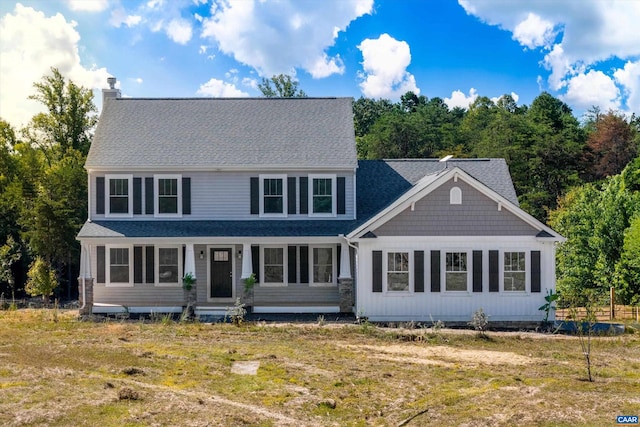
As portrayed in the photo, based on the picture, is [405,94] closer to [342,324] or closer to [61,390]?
[342,324]

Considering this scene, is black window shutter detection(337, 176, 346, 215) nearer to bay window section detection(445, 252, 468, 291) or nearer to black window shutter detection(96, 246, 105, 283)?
bay window section detection(445, 252, 468, 291)

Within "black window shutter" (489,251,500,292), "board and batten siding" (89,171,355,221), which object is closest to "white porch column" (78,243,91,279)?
"board and batten siding" (89,171,355,221)

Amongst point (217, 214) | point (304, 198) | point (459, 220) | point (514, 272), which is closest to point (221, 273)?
point (217, 214)

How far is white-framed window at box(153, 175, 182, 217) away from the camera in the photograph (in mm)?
24172

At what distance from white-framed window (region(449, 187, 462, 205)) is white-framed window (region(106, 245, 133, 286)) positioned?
39.4ft

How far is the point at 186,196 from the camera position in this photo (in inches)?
951

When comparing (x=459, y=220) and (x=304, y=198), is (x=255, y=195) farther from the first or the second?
(x=459, y=220)

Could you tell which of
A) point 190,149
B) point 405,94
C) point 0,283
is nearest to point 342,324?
point 190,149

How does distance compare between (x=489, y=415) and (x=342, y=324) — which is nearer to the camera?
(x=489, y=415)

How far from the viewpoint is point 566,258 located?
3509 cm

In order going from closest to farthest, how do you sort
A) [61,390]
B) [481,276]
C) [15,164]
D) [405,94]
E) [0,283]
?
1. [61,390]
2. [481,276]
3. [0,283]
4. [15,164]
5. [405,94]

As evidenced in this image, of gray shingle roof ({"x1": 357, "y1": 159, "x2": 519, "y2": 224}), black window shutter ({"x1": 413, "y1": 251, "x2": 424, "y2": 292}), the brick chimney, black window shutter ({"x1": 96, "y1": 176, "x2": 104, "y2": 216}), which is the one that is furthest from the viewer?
the brick chimney

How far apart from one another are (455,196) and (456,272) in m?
2.58

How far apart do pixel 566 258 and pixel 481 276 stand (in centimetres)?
Result: 1611
